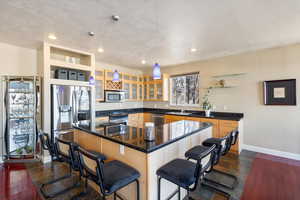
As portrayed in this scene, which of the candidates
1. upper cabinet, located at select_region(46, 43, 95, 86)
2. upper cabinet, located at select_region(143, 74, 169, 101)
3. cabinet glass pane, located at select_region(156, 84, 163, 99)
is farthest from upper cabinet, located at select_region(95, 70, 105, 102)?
cabinet glass pane, located at select_region(156, 84, 163, 99)

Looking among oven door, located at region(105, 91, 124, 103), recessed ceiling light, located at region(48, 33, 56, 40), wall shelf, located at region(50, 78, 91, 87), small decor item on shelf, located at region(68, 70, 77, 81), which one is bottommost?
oven door, located at region(105, 91, 124, 103)

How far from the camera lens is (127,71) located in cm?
591

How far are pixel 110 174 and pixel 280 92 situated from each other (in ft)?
13.9

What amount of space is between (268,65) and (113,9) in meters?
3.93

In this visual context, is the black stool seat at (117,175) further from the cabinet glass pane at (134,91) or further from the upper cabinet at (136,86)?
the cabinet glass pane at (134,91)

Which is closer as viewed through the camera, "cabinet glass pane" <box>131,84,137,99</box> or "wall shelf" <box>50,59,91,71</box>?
"wall shelf" <box>50,59,91,71</box>

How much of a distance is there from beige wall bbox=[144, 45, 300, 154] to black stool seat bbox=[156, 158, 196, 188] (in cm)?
323

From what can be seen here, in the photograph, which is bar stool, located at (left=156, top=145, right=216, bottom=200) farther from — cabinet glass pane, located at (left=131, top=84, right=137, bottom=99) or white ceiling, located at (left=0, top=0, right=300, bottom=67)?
cabinet glass pane, located at (left=131, top=84, right=137, bottom=99)

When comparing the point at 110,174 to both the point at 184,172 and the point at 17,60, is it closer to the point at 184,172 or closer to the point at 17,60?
the point at 184,172

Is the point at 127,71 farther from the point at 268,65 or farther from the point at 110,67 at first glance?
the point at 268,65

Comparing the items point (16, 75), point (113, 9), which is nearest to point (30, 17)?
point (113, 9)

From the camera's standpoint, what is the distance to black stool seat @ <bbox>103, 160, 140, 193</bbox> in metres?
1.38

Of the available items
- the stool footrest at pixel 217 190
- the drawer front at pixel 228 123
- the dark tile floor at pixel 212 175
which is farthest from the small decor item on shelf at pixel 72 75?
the drawer front at pixel 228 123

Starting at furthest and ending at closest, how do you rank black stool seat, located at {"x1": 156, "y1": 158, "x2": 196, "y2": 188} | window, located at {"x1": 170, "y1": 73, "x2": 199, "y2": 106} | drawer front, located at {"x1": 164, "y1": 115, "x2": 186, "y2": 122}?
window, located at {"x1": 170, "y1": 73, "x2": 199, "y2": 106} < drawer front, located at {"x1": 164, "y1": 115, "x2": 186, "y2": 122} < black stool seat, located at {"x1": 156, "y1": 158, "x2": 196, "y2": 188}
